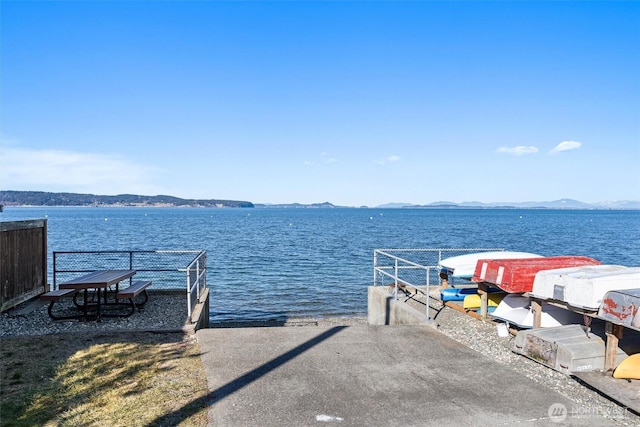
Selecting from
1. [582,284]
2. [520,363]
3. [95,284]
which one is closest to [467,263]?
[582,284]

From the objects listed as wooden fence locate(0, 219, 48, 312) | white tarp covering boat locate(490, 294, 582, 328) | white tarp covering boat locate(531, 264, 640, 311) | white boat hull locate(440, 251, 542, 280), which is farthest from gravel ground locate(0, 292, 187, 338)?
white boat hull locate(440, 251, 542, 280)

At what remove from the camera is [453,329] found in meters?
8.30

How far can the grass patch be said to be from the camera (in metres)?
4.62

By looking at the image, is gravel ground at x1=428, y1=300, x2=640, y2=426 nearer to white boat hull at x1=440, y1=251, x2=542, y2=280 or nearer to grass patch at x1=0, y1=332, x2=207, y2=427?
white boat hull at x1=440, y1=251, x2=542, y2=280

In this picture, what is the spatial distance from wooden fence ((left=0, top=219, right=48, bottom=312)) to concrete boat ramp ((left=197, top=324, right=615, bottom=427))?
4.64 metres

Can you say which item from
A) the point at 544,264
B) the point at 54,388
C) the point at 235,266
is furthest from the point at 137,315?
the point at 235,266

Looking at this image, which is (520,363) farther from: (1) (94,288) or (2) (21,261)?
(2) (21,261)

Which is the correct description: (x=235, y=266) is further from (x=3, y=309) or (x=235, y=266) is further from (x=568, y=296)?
(x=568, y=296)

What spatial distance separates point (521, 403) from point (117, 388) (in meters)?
4.37

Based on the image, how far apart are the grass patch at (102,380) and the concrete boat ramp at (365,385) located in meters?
0.31

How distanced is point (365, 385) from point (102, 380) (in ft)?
9.98

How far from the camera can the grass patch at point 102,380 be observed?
4617mm

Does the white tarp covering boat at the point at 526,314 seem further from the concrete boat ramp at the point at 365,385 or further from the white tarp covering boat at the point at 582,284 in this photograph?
the concrete boat ramp at the point at 365,385

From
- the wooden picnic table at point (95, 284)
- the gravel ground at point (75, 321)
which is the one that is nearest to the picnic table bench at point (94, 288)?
the wooden picnic table at point (95, 284)
